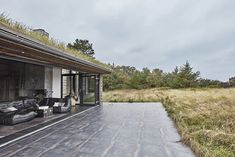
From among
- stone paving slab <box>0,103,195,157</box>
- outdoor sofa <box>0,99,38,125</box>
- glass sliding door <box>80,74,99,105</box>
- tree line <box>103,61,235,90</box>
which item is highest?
tree line <box>103,61,235,90</box>

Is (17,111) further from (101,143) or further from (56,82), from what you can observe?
(56,82)

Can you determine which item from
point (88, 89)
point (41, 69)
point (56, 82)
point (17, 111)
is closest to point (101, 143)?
point (17, 111)

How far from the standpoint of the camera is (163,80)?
113ft

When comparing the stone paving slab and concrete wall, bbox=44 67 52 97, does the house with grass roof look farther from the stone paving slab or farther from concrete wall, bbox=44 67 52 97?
the stone paving slab

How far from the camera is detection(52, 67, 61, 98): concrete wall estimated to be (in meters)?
Answer: 10.8

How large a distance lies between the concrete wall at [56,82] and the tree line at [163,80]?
1818 centimetres

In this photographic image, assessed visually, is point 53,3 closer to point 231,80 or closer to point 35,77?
point 35,77

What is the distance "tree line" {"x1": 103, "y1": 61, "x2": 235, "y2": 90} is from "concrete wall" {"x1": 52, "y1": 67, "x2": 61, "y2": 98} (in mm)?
18184

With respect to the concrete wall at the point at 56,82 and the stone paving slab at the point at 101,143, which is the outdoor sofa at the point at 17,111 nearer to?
the stone paving slab at the point at 101,143

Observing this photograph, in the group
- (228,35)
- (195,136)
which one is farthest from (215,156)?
(228,35)

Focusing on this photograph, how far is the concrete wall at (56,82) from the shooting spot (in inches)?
426

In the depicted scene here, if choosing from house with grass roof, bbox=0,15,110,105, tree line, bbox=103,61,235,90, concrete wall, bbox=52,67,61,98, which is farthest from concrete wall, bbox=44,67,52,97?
tree line, bbox=103,61,235,90

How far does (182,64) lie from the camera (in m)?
37.1

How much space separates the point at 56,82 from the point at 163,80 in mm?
25312
